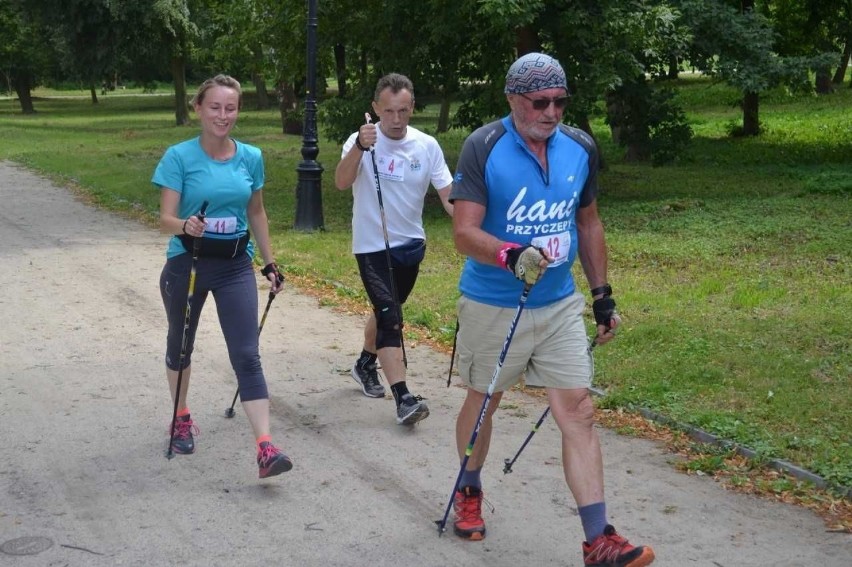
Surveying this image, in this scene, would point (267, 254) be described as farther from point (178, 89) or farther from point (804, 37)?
point (178, 89)

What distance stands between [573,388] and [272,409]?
2974 millimetres

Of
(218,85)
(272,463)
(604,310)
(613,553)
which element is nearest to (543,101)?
(604,310)

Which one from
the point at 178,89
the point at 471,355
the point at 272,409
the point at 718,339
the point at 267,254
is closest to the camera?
the point at 471,355

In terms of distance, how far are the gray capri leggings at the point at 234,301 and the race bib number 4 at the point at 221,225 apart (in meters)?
0.15

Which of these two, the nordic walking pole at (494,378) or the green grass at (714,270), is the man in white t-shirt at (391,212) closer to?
the green grass at (714,270)

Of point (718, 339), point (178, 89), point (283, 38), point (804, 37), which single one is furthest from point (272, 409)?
point (178, 89)

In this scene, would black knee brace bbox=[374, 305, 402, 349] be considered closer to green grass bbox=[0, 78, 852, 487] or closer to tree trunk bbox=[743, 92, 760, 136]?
green grass bbox=[0, 78, 852, 487]

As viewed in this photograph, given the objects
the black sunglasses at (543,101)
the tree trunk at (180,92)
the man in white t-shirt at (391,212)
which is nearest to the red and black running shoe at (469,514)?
the man in white t-shirt at (391,212)

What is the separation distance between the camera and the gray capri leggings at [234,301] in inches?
228

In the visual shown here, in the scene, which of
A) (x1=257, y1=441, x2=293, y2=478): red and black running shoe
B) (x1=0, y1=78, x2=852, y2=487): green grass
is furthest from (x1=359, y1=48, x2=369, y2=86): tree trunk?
(x1=257, y1=441, x2=293, y2=478): red and black running shoe

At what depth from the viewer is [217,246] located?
5793 millimetres

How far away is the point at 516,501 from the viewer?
549 cm

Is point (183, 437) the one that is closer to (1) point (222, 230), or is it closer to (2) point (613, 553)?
(1) point (222, 230)

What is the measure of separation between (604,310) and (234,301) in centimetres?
198
